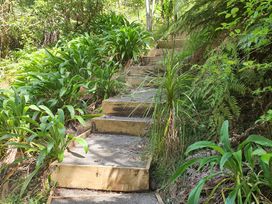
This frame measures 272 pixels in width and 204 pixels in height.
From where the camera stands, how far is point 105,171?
243 cm

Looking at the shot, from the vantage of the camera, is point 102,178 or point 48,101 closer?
point 102,178

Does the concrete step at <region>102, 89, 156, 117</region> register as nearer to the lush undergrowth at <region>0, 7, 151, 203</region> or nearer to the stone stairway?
the stone stairway

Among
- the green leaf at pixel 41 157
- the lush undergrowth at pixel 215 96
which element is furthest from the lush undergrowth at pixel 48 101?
the lush undergrowth at pixel 215 96

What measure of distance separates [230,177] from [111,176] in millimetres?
999

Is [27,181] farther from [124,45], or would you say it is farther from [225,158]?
[124,45]

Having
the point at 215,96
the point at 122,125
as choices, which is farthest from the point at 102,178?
the point at 215,96

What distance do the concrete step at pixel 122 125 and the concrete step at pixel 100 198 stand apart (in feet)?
3.05

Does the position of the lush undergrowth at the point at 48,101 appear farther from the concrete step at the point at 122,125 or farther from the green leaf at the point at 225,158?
the green leaf at the point at 225,158

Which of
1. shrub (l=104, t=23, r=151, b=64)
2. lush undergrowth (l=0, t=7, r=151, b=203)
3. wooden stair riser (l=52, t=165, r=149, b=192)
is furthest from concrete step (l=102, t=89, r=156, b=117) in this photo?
shrub (l=104, t=23, r=151, b=64)

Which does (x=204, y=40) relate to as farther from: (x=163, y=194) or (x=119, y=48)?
(x=119, y=48)

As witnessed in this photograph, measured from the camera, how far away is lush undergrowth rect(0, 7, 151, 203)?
2.59 metres

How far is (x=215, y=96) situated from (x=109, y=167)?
1027 mm

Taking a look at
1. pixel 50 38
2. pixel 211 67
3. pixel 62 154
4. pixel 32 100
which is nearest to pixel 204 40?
→ pixel 211 67

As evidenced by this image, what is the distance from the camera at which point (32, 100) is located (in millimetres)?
3414
